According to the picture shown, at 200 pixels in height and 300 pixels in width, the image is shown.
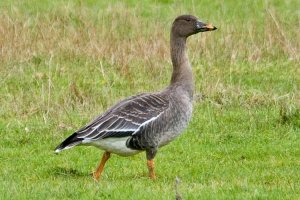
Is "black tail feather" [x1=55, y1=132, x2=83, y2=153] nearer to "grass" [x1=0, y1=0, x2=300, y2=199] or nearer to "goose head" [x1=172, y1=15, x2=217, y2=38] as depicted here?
"grass" [x1=0, y1=0, x2=300, y2=199]

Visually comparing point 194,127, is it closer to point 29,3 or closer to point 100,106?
point 100,106

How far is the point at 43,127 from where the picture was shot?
39.0ft

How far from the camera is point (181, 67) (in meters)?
10.0

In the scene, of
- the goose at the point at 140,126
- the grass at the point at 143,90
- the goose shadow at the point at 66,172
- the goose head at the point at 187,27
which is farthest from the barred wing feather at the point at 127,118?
the goose head at the point at 187,27

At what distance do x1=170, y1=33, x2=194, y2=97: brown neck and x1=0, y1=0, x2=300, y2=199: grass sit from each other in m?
0.98

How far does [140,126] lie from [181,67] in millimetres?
1184

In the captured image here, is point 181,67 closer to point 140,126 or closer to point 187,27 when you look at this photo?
point 187,27

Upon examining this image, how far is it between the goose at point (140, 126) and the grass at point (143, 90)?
0.36 m

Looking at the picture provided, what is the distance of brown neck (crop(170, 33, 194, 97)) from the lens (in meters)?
9.85

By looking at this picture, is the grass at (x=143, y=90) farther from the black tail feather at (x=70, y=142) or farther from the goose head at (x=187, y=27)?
the goose head at (x=187, y=27)

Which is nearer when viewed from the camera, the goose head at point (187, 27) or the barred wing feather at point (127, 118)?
the barred wing feather at point (127, 118)

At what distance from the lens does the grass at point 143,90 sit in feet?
30.1

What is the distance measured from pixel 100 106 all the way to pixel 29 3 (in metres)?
8.78

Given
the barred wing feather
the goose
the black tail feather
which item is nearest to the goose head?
the goose
